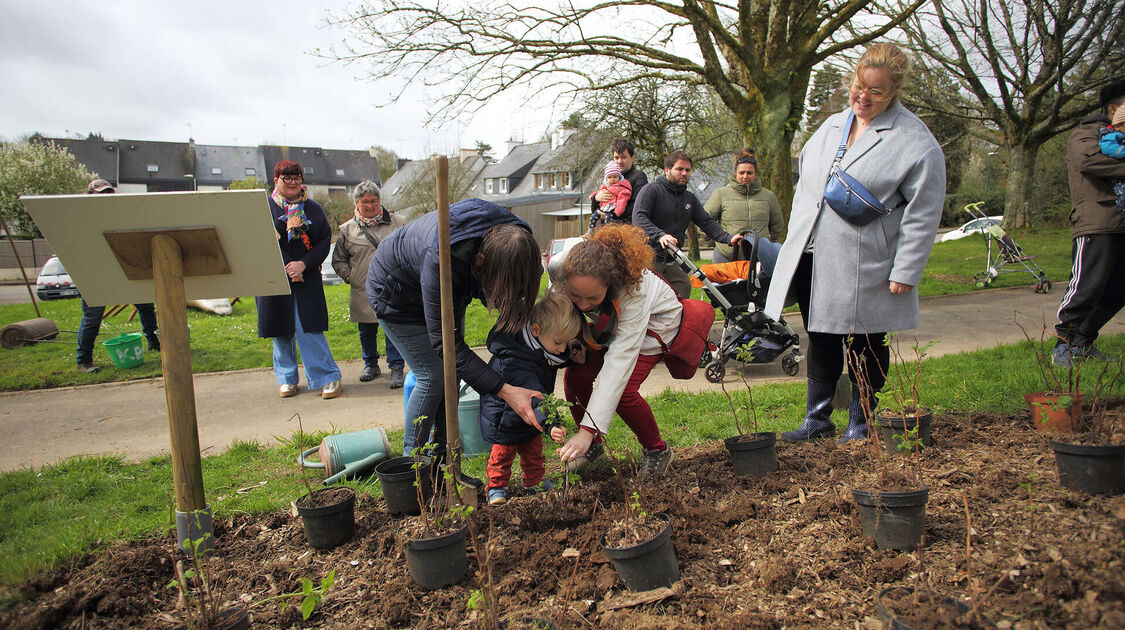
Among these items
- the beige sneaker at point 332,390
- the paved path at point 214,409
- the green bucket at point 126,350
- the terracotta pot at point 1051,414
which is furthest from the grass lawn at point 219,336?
the terracotta pot at point 1051,414

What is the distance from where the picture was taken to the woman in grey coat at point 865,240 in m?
3.33

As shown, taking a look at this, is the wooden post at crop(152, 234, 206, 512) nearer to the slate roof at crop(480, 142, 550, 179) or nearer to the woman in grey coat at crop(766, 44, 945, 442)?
the woman in grey coat at crop(766, 44, 945, 442)

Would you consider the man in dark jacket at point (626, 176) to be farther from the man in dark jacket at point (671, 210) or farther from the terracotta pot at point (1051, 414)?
the terracotta pot at point (1051, 414)

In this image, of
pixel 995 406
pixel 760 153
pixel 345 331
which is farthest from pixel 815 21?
pixel 345 331

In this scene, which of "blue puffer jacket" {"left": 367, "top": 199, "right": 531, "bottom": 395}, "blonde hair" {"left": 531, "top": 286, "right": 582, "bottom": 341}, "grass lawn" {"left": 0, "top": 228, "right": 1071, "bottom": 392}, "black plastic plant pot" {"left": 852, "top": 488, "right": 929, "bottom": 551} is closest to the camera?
"black plastic plant pot" {"left": 852, "top": 488, "right": 929, "bottom": 551}

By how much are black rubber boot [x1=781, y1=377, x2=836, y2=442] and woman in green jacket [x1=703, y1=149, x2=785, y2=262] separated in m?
3.15

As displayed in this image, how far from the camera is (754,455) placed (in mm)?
3182

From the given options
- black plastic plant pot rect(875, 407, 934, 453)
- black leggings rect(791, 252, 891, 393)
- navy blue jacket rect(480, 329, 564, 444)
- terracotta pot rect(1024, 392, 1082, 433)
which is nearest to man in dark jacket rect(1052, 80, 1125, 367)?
terracotta pot rect(1024, 392, 1082, 433)

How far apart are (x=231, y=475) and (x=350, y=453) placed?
86 cm

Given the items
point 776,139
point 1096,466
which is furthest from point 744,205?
point 1096,466

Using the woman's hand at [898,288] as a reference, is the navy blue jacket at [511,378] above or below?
below

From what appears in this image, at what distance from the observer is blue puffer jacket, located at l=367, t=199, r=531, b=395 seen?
9.20ft

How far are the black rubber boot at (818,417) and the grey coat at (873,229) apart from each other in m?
0.42

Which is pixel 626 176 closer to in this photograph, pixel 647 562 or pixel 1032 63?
pixel 647 562
